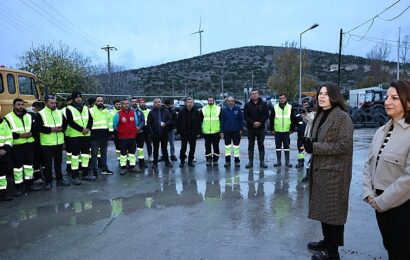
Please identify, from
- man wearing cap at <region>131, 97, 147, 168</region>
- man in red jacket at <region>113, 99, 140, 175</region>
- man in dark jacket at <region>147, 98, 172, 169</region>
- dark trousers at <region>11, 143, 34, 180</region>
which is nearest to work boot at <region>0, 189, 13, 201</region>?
dark trousers at <region>11, 143, 34, 180</region>

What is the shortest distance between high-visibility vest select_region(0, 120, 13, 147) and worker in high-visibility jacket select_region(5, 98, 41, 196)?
0.19 meters

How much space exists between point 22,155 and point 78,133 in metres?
1.34

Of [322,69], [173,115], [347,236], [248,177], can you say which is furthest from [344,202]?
[322,69]

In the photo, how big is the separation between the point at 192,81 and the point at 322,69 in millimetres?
27420

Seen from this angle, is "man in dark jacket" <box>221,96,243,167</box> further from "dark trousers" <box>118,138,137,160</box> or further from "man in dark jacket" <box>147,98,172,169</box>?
"dark trousers" <box>118,138,137,160</box>

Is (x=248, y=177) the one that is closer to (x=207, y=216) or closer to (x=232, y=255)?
(x=207, y=216)

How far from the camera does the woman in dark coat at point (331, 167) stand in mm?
4023

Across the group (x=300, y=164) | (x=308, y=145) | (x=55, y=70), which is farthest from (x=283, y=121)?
(x=55, y=70)

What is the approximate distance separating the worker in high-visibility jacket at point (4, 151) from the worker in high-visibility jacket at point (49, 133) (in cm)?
75

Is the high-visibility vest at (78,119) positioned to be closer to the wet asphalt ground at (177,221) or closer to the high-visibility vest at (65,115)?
the high-visibility vest at (65,115)

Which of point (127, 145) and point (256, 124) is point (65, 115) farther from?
point (256, 124)

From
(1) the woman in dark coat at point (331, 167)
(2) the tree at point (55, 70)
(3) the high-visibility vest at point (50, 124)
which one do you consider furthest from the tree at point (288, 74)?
(1) the woman in dark coat at point (331, 167)

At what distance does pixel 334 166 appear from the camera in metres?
4.06

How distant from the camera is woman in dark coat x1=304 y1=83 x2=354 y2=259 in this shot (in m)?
4.02
